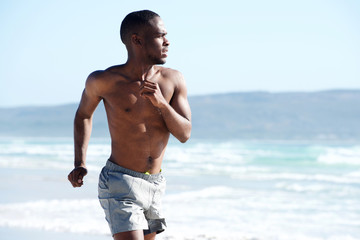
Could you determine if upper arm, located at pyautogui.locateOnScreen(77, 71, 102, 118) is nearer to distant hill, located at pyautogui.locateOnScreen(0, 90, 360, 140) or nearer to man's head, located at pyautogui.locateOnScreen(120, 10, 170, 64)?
man's head, located at pyautogui.locateOnScreen(120, 10, 170, 64)

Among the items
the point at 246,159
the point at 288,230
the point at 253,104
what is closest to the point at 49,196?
the point at 288,230

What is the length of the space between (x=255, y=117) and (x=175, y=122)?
6996 centimetres

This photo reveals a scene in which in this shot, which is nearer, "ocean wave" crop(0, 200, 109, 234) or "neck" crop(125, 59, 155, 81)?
"neck" crop(125, 59, 155, 81)

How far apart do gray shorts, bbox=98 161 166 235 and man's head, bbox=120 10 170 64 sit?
1.77 ft

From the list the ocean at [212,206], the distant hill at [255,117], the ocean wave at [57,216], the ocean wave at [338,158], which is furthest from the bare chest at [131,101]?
the distant hill at [255,117]

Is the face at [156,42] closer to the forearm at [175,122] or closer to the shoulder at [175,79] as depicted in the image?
the shoulder at [175,79]

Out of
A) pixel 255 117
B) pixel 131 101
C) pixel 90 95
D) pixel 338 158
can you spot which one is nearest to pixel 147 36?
pixel 131 101

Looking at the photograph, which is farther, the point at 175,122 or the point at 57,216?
the point at 57,216

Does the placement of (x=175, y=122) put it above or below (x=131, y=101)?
below

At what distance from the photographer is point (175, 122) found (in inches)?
117

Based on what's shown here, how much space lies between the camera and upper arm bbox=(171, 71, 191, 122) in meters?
3.14

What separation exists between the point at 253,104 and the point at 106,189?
74.0 metres

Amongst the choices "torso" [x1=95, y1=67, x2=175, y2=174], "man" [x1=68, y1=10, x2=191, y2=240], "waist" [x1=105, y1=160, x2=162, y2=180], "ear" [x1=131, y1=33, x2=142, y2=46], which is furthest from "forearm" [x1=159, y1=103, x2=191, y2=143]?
"ear" [x1=131, y1=33, x2=142, y2=46]

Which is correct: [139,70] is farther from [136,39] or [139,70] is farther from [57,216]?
[57,216]
